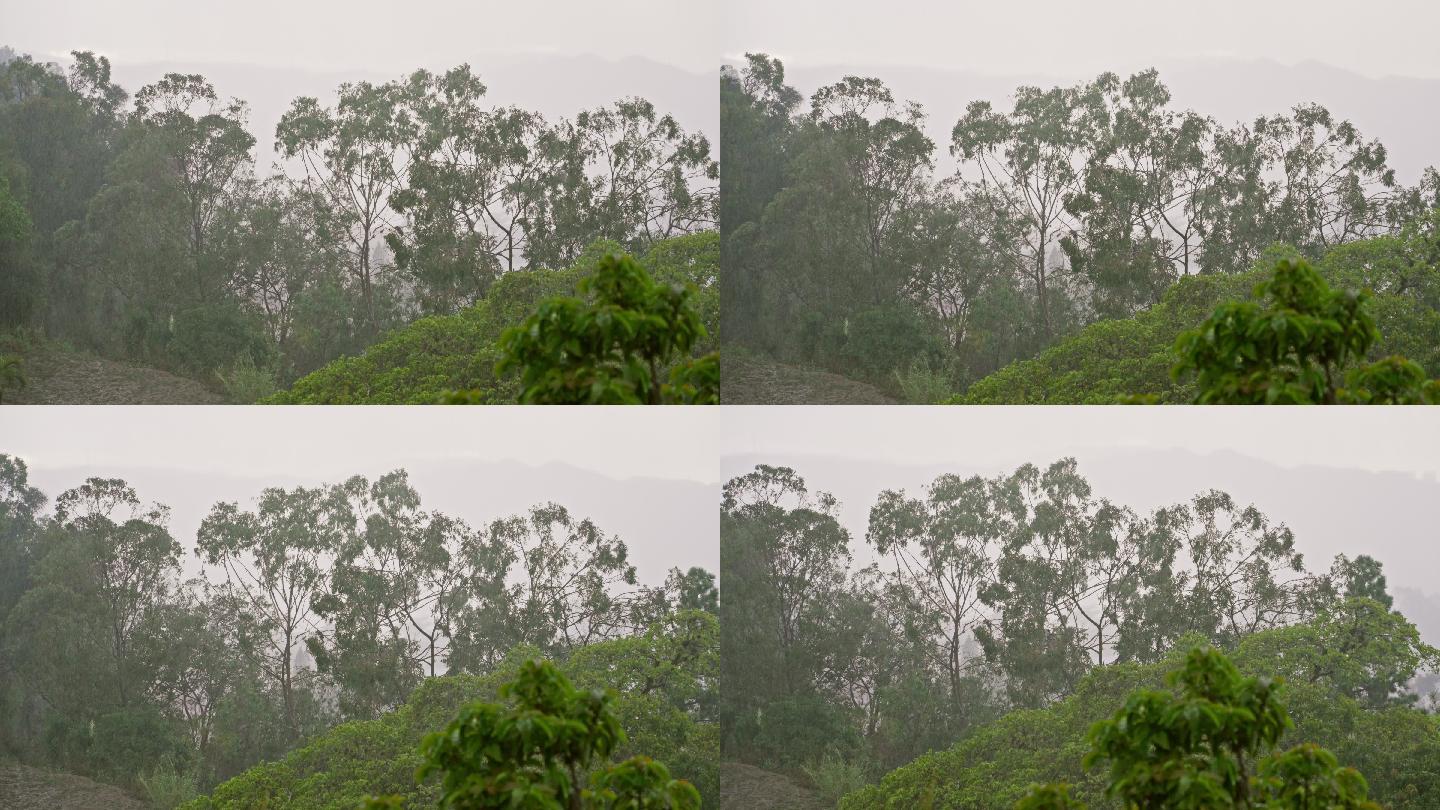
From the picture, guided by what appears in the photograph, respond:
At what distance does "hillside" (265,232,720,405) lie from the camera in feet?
19.3

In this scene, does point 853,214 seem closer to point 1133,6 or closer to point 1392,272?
point 1133,6

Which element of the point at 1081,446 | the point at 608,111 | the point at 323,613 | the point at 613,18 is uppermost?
the point at 613,18

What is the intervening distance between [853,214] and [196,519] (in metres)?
3.35

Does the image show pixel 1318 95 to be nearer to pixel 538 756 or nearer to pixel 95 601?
pixel 538 756

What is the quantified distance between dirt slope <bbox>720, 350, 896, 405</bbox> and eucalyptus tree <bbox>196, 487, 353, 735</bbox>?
6.12 ft

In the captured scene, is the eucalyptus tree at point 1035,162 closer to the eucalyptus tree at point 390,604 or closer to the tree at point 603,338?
the tree at point 603,338

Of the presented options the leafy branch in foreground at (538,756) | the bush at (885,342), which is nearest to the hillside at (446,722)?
the leafy branch in foreground at (538,756)

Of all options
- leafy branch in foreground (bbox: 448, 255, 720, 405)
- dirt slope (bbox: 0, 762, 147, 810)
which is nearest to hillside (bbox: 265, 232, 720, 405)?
leafy branch in foreground (bbox: 448, 255, 720, 405)

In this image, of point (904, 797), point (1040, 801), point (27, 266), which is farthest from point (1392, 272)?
point (27, 266)

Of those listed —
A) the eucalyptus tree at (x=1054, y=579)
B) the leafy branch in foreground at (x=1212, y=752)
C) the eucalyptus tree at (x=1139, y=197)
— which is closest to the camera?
the leafy branch in foreground at (x=1212, y=752)

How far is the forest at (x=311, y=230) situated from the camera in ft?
19.2

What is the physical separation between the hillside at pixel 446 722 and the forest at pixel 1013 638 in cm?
17

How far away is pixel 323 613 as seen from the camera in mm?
5742

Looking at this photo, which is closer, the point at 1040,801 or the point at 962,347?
the point at 1040,801
